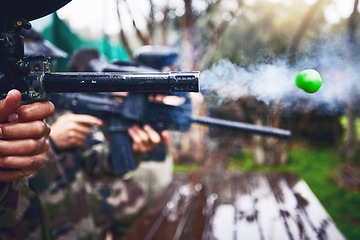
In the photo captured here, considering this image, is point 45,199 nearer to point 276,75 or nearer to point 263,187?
point 276,75

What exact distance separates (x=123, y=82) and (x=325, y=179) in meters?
5.84

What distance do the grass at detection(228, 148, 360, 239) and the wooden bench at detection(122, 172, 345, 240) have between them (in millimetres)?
1453

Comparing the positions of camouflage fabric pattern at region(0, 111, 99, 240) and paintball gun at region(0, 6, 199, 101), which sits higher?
paintball gun at region(0, 6, 199, 101)

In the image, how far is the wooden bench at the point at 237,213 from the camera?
1.92 metres

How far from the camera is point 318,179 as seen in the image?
18.2 feet

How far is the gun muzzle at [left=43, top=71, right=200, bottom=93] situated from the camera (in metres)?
0.90

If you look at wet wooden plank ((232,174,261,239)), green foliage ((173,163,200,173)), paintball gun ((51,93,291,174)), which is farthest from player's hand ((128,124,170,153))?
green foliage ((173,163,200,173))

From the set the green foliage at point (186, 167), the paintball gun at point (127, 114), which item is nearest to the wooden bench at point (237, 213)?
the paintball gun at point (127, 114)

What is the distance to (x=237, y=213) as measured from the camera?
227cm

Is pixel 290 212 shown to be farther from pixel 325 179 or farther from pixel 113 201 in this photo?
pixel 325 179

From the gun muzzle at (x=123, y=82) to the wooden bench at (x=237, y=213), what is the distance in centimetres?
141

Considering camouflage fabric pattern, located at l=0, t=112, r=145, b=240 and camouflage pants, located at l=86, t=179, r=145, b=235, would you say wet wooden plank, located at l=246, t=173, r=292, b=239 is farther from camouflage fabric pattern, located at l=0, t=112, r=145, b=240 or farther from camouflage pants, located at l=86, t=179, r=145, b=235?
camouflage pants, located at l=86, t=179, r=145, b=235

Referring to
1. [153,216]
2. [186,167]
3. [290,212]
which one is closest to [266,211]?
[290,212]

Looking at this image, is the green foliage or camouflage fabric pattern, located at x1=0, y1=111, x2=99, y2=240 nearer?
camouflage fabric pattern, located at x1=0, y1=111, x2=99, y2=240
